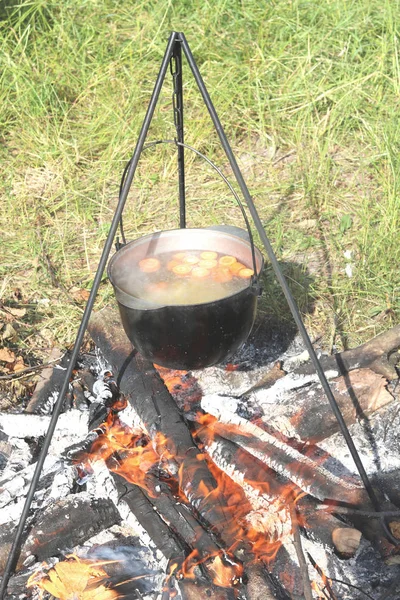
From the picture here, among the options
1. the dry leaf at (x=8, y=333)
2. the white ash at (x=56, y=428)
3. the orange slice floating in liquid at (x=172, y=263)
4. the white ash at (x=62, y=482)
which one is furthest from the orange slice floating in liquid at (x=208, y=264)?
the dry leaf at (x=8, y=333)

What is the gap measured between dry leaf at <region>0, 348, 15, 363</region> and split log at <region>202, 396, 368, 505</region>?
50.2 inches

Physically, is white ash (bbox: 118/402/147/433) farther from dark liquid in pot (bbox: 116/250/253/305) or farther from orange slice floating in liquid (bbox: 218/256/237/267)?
orange slice floating in liquid (bbox: 218/256/237/267)

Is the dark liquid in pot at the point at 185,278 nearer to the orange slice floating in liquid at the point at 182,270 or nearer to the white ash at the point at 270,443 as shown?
the orange slice floating in liquid at the point at 182,270

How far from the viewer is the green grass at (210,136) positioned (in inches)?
175

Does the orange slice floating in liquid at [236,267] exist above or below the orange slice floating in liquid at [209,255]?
below

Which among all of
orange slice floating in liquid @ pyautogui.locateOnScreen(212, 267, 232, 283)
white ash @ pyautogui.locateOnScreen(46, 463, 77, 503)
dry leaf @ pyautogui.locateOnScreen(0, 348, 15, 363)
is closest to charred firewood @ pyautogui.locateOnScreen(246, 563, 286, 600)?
white ash @ pyautogui.locateOnScreen(46, 463, 77, 503)

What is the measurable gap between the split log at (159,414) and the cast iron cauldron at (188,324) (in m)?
0.31

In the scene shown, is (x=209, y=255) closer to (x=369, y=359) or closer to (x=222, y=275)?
(x=222, y=275)

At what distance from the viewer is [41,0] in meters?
5.98

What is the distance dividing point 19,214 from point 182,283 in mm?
2497

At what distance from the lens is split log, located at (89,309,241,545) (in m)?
2.81

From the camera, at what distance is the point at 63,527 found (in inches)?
111

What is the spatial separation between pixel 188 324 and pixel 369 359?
123cm

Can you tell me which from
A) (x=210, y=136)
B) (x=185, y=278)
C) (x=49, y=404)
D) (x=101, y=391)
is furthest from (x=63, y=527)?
(x=210, y=136)
